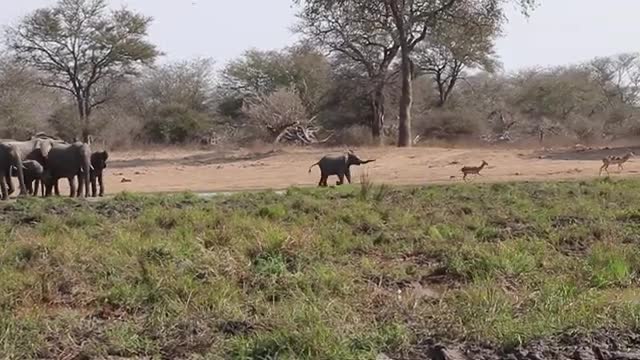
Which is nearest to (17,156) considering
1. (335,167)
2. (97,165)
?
(97,165)

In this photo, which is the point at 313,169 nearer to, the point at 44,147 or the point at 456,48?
the point at 44,147

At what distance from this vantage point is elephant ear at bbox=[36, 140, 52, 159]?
2055 centimetres

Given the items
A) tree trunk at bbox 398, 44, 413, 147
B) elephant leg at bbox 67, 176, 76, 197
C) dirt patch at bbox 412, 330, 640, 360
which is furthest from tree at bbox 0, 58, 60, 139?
dirt patch at bbox 412, 330, 640, 360

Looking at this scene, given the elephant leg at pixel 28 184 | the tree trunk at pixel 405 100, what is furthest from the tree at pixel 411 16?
the elephant leg at pixel 28 184

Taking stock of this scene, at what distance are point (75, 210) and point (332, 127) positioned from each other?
31218mm

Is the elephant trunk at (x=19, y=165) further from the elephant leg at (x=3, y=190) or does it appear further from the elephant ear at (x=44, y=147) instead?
the elephant ear at (x=44, y=147)

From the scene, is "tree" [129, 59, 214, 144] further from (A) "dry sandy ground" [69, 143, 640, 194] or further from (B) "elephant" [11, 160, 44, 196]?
(B) "elephant" [11, 160, 44, 196]

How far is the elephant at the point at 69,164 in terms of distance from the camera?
66.1 feet

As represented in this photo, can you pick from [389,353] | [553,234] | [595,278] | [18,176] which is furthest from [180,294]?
[18,176]

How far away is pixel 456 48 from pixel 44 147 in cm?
2483

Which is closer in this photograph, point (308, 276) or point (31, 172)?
point (308, 276)

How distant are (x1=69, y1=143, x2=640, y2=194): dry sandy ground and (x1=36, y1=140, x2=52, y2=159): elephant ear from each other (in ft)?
7.41

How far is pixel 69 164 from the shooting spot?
2023 cm

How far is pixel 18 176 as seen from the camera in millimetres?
19438
